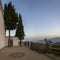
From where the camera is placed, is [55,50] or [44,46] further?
[44,46]

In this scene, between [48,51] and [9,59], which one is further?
[48,51]

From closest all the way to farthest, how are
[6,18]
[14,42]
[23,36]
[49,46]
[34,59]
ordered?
[34,59], [49,46], [6,18], [14,42], [23,36]

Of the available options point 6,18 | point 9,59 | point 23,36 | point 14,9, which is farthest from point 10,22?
point 9,59

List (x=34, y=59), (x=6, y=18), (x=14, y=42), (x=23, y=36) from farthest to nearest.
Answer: (x=23, y=36) < (x=14, y=42) < (x=6, y=18) < (x=34, y=59)

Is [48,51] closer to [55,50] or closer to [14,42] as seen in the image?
[55,50]

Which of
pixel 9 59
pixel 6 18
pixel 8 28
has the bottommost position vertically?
pixel 9 59

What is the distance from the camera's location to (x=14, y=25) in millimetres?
29016

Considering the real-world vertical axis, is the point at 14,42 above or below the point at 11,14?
below

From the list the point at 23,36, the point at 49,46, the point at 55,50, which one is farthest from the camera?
the point at 23,36

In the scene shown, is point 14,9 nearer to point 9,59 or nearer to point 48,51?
point 48,51

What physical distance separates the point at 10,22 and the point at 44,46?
46.6ft

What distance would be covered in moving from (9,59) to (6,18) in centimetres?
1792

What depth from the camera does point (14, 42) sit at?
98.9 feet

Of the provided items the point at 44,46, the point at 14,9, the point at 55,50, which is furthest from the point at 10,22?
the point at 55,50
